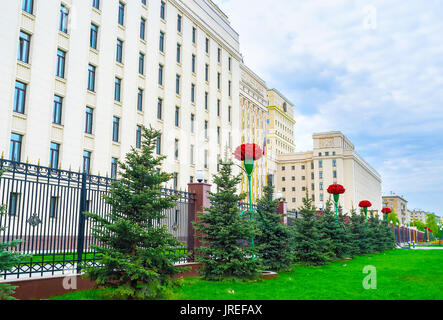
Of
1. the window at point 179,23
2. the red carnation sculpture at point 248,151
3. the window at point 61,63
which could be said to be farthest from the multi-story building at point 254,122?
the red carnation sculpture at point 248,151

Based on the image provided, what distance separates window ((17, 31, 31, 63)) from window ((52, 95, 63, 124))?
2.51m

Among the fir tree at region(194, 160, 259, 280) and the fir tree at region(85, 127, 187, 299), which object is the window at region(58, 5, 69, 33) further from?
the fir tree at region(85, 127, 187, 299)

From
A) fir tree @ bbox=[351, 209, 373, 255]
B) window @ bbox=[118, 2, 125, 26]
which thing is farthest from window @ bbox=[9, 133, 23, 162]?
fir tree @ bbox=[351, 209, 373, 255]

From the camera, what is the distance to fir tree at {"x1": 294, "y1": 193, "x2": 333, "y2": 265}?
14008 millimetres

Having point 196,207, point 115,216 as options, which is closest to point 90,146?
point 196,207

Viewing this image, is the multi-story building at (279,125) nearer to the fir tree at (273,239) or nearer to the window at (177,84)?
the window at (177,84)

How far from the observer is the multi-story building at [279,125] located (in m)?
92.2

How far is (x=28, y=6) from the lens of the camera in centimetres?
1952

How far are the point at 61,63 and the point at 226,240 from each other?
16.5 m

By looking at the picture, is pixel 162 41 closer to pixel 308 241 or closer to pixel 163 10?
pixel 163 10

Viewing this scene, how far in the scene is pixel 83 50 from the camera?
73.4 feet

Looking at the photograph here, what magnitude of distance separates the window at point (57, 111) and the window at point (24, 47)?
2508mm

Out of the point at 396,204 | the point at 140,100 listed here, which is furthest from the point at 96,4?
the point at 396,204
